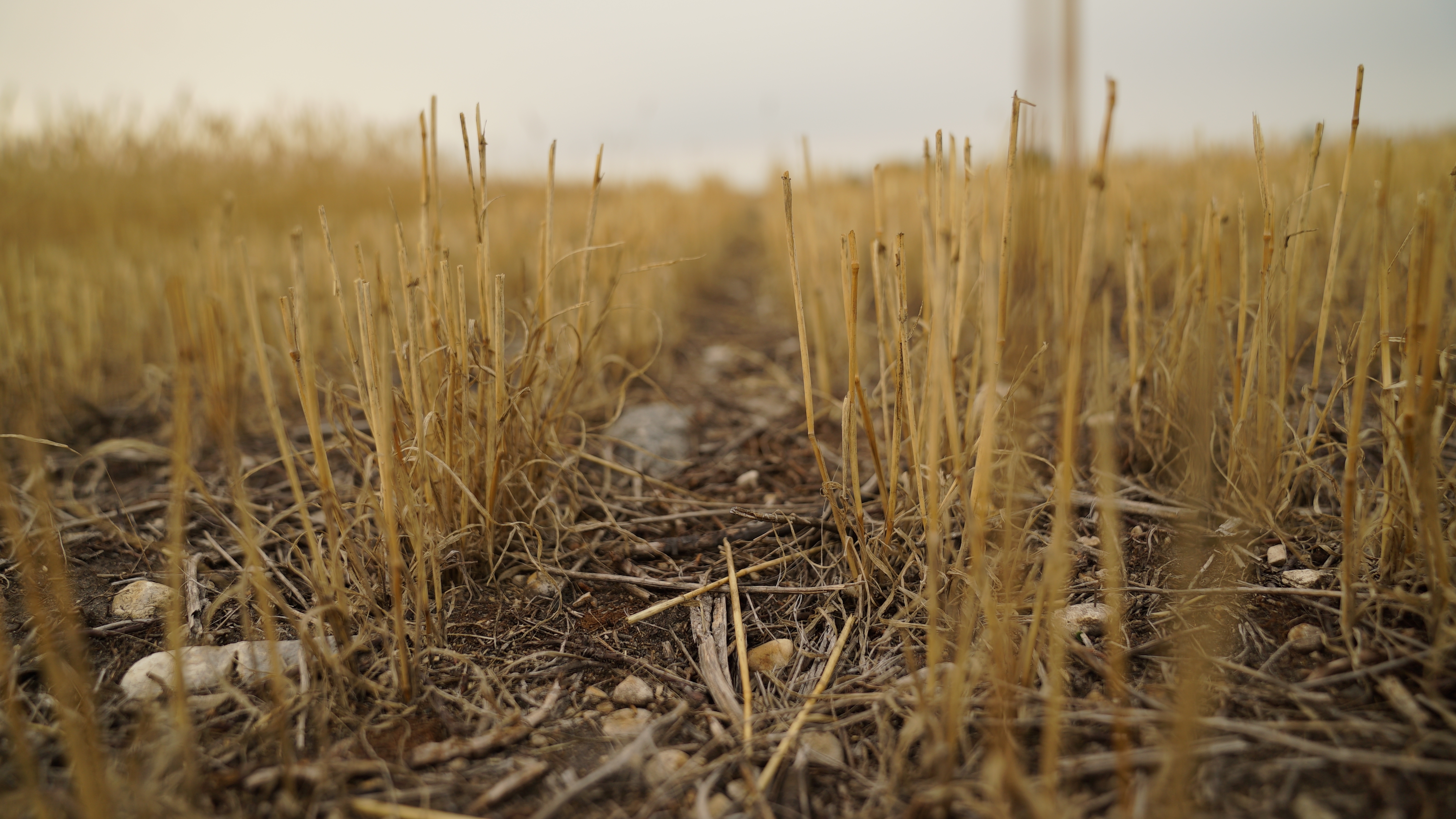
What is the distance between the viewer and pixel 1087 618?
94 cm

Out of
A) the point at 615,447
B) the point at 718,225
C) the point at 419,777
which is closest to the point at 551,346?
the point at 615,447

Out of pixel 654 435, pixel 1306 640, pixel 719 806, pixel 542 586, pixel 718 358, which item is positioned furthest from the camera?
pixel 718 358

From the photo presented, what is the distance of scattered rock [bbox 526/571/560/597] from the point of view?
108 centimetres

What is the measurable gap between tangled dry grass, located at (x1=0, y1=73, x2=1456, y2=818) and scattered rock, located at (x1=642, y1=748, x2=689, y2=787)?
1cm

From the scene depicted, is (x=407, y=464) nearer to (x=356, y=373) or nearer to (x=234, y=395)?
(x=356, y=373)

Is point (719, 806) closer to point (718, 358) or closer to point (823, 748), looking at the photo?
point (823, 748)

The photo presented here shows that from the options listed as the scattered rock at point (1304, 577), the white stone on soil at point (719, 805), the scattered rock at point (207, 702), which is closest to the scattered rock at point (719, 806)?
the white stone on soil at point (719, 805)

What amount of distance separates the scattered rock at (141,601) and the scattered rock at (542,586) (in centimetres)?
49

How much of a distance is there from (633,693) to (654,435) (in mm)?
799

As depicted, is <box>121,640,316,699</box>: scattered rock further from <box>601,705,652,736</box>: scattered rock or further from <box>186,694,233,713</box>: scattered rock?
<box>601,705,652,736</box>: scattered rock

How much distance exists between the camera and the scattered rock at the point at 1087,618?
923 millimetres

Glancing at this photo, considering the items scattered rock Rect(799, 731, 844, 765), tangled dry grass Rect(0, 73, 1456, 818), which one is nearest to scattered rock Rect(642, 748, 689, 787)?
tangled dry grass Rect(0, 73, 1456, 818)

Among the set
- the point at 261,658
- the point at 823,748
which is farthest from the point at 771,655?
the point at 261,658

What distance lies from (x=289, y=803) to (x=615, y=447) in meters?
0.97
